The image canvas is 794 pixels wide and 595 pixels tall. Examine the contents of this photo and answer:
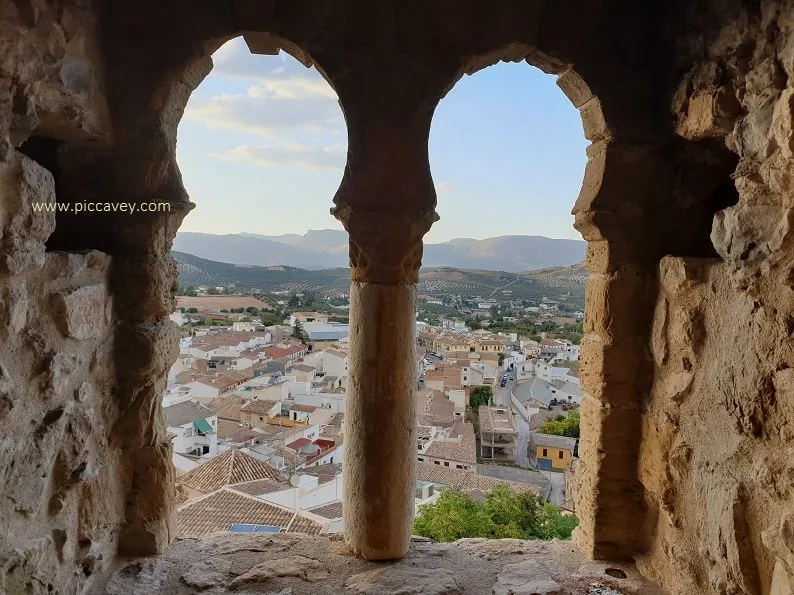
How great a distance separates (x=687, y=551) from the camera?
2.61 meters

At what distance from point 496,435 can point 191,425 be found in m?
2.22

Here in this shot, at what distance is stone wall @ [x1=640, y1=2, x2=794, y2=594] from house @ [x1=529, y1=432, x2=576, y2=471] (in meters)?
1.25

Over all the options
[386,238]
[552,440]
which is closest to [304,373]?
[386,238]

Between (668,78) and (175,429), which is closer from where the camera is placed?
(668,78)

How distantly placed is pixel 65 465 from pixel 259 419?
1827 mm

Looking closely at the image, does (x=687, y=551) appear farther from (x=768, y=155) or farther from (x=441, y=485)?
(x=441, y=485)

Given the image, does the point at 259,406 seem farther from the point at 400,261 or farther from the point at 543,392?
the point at 543,392

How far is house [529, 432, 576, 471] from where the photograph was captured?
4.20 m

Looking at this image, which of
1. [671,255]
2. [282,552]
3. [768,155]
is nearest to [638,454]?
[671,255]

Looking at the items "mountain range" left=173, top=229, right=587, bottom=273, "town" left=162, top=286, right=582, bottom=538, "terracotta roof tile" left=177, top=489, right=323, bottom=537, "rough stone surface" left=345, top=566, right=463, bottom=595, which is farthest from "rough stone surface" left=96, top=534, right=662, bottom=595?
"mountain range" left=173, top=229, right=587, bottom=273

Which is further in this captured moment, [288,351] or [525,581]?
[288,351]

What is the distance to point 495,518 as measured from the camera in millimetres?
4660

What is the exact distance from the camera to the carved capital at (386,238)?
9.34 feet

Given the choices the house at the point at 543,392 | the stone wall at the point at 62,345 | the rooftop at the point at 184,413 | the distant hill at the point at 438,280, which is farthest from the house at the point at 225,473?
the house at the point at 543,392
